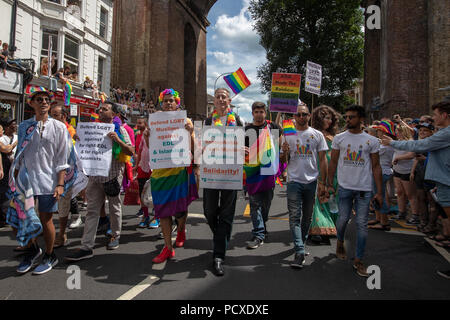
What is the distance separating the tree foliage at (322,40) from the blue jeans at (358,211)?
22398mm

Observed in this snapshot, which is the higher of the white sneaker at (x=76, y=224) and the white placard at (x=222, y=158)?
the white placard at (x=222, y=158)

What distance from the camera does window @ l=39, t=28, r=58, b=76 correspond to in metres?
14.9

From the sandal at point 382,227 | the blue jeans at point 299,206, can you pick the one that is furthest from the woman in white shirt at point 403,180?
the blue jeans at point 299,206

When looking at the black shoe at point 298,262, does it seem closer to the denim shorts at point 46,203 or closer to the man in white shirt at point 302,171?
the man in white shirt at point 302,171

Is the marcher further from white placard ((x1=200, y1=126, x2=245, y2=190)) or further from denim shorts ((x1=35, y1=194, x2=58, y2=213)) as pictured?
denim shorts ((x1=35, y1=194, x2=58, y2=213))

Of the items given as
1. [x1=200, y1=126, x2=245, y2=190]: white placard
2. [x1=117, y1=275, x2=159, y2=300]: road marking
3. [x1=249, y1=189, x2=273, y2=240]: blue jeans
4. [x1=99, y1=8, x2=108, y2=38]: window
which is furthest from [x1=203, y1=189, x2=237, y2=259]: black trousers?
[x1=99, y1=8, x2=108, y2=38]: window

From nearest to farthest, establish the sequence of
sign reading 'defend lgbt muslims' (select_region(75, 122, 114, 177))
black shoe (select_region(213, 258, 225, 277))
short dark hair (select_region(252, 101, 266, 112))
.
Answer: black shoe (select_region(213, 258, 225, 277))
sign reading 'defend lgbt muslims' (select_region(75, 122, 114, 177))
short dark hair (select_region(252, 101, 266, 112))

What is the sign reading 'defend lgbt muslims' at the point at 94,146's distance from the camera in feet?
13.4

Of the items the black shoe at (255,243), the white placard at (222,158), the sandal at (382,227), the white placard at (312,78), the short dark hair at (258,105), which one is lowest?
the black shoe at (255,243)

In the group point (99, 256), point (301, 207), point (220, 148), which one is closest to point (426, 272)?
point (301, 207)

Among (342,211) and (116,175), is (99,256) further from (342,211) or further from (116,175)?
(342,211)

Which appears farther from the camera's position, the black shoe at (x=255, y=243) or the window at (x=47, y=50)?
the window at (x=47, y=50)

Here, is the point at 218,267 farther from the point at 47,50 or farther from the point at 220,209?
the point at 47,50

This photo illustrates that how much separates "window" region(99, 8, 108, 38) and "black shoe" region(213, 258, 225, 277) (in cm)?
2116
